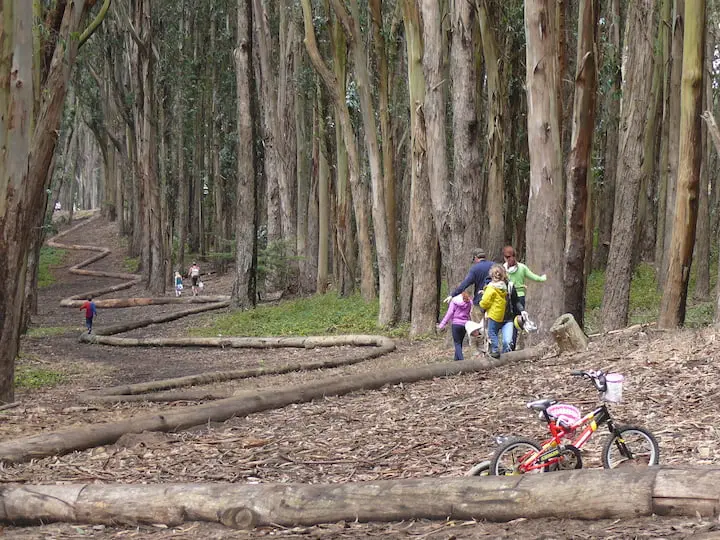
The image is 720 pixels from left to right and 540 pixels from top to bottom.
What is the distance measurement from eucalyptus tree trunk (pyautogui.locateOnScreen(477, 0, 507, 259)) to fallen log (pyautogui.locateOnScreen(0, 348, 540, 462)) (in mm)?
8537

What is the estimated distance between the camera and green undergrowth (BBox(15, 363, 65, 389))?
12.5m

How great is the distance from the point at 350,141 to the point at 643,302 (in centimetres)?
782

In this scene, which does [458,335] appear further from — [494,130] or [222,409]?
[494,130]

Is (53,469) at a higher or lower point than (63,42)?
lower

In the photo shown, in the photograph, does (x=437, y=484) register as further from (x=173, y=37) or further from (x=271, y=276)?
(x=173, y=37)

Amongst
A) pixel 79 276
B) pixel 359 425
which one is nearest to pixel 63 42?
pixel 359 425

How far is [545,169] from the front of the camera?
11203 millimetres

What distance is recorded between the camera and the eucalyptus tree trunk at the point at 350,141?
19.4m

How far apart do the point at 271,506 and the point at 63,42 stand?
396 inches

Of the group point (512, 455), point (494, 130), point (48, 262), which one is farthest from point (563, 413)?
point (48, 262)

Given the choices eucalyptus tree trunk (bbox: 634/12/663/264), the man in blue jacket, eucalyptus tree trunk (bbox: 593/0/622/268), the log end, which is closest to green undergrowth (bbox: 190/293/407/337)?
the man in blue jacket

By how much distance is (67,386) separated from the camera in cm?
1246

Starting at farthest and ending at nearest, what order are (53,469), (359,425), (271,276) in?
(271,276)
(359,425)
(53,469)

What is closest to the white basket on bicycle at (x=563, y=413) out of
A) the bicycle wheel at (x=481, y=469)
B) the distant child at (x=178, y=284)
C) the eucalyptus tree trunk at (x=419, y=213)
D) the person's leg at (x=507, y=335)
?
the bicycle wheel at (x=481, y=469)
